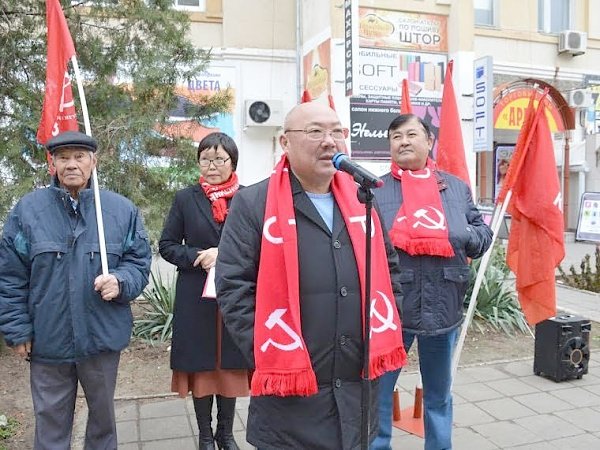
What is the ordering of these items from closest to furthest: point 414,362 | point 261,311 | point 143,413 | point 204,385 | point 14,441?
1. point 261,311
2. point 204,385
3. point 14,441
4. point 143,413
5. point 414,362

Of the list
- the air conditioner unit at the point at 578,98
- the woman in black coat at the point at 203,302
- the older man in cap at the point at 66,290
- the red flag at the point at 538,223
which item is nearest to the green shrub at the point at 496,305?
the red flag at the point at 538,223

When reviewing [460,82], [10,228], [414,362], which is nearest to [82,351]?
[10,228]

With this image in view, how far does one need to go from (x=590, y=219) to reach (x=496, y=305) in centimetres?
536

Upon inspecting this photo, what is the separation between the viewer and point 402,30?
12.4 m

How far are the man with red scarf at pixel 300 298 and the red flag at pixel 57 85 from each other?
170 cm

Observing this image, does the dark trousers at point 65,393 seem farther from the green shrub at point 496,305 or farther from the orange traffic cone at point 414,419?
the green shrub at point 496,305

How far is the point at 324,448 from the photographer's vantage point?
2.25 metres

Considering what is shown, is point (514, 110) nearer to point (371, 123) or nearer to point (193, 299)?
point (371, 123)

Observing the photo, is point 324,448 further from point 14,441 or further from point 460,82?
point 460,82

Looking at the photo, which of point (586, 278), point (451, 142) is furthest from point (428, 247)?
point (586, 278)

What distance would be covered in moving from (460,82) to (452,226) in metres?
9.93

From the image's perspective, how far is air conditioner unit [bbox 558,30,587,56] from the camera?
1402 cm

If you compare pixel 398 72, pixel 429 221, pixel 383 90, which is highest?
pixel 398 72

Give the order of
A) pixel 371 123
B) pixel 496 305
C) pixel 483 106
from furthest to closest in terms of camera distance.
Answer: pixel 371 123
pixel 483 106
pixel 496 305
